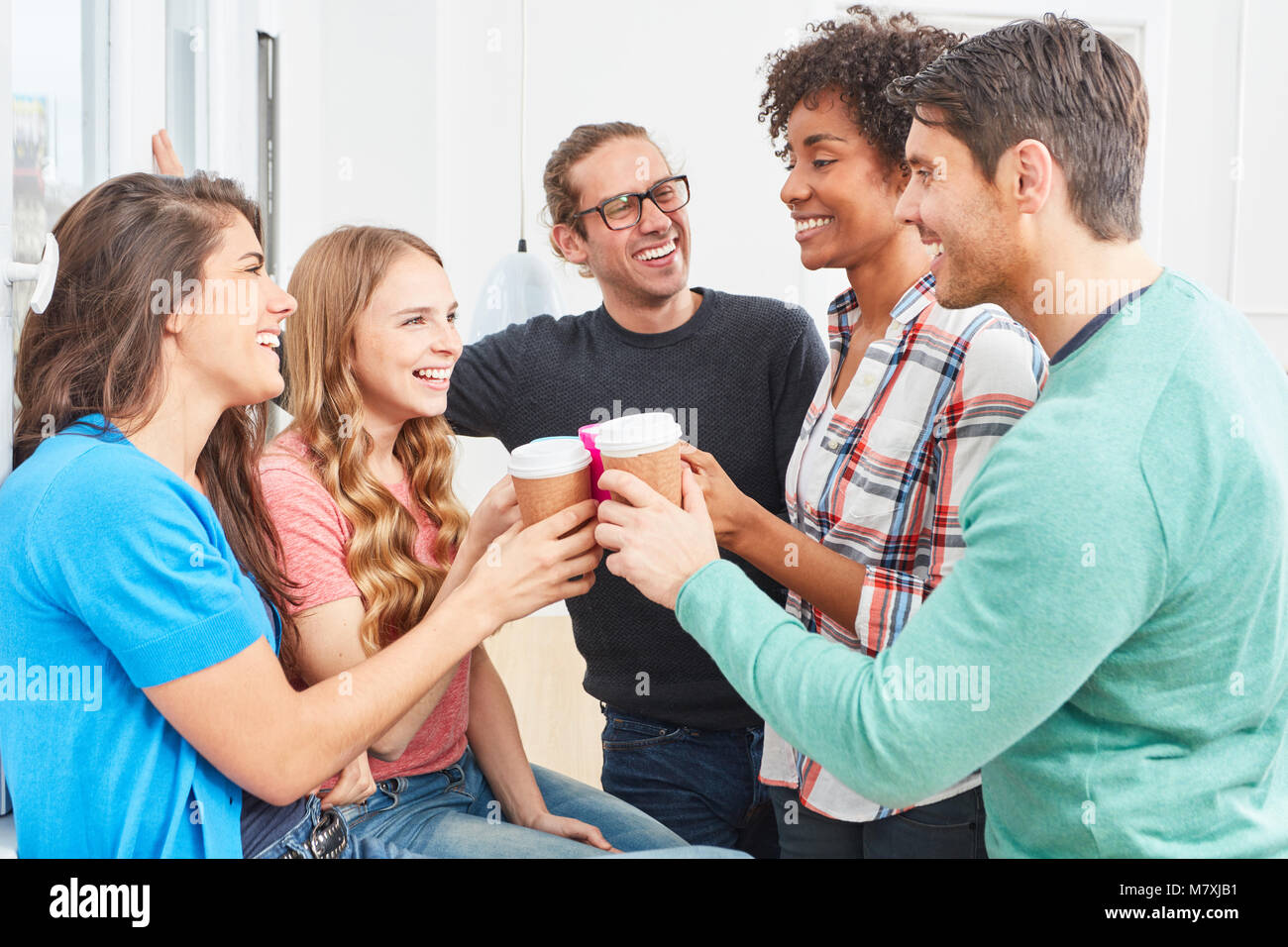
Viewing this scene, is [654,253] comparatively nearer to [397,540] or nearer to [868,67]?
[868,67]

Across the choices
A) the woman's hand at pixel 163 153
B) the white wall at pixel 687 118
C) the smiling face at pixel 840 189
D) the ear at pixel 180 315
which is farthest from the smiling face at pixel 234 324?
the white wall at pixel 687 118

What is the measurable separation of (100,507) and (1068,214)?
888mm

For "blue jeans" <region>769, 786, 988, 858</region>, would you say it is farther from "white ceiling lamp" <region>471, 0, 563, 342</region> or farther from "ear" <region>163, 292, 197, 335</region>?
"white ceiling lamp" <region>471, 0, 563, 342</region>

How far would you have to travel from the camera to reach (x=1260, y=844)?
33.4 inches

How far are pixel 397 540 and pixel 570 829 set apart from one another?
0.44 metres

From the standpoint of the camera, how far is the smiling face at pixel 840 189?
1368 mm

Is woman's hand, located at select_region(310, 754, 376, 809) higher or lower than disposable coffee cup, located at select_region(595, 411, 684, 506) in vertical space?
lower

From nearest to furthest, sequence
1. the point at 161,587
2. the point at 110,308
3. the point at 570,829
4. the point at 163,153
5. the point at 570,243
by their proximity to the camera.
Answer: the point at 161,587
the point at 110,308
the point at 570,829
the point at 163,153
the point at 570,243

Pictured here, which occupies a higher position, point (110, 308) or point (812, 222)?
point (812, 222)

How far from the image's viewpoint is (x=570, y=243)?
1.77 m

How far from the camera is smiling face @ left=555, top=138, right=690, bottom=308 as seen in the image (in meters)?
1.67

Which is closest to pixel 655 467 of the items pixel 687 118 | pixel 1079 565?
pixel 1079 565

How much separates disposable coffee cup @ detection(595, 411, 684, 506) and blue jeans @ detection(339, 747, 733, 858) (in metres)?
0.42

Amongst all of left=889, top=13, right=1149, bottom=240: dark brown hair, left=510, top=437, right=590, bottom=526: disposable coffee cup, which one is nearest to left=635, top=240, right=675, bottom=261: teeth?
left=510, top=437, right=590, bottom=526: disposable coffee cup
